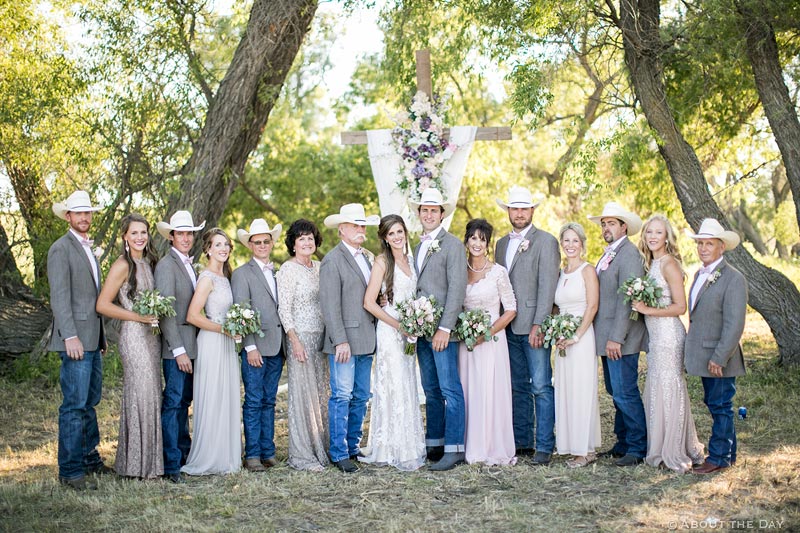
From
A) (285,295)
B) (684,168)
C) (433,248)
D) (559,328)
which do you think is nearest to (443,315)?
(433,248)

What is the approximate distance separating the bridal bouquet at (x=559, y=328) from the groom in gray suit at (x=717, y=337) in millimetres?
881

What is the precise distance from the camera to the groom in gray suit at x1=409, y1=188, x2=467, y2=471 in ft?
22.2

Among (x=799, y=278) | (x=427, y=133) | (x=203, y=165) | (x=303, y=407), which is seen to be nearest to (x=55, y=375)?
(x=203, y=165)

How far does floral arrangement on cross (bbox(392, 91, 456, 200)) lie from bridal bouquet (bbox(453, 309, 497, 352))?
2.10m

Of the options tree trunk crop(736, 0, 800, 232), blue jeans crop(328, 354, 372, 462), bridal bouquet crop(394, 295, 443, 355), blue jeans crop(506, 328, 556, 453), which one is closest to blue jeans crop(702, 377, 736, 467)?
blue jeans crop(506, 328, 556, 453)

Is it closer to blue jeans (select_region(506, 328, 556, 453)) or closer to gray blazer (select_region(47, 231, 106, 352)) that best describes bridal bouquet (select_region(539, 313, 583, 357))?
blue jeans (select_region(506, 328, 556, 453))

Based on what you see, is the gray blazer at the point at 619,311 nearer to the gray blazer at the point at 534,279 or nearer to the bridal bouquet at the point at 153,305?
the gray blazer at the point at 534,279

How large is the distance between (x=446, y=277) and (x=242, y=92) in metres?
5.04

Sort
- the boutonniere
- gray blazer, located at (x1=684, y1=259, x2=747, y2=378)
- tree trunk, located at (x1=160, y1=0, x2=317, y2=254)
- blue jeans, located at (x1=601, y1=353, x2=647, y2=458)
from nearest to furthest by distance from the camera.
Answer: gray blazer, located at (x1=684, y1=259, x2=747, y2=378) → blue jeans, located at (x1=601, y1=353, x2=647, y2=458) → the boutonniere → tree trunk, located at (x1=160, y1=0, x2=317, y2=254)

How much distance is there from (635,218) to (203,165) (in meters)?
5.92

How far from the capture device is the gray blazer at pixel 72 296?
6492 millimetres

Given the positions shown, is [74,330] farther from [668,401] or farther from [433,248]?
[668,401]

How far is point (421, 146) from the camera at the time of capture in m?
8.59

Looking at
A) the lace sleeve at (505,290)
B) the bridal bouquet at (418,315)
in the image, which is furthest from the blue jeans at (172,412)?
the lace sleeve at (505,290)
